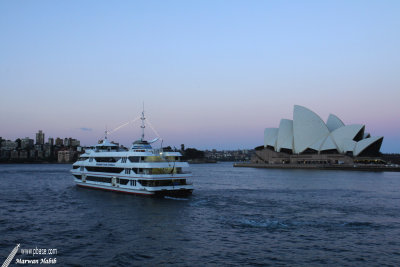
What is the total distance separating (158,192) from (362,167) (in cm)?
7874

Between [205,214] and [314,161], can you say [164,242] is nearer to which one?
[205,214]

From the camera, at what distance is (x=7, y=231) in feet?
71.4

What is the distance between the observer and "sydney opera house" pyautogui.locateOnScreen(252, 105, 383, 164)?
104 m

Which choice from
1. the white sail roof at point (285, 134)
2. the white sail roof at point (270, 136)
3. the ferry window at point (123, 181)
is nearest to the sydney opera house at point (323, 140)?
the white sail roof at point (285, 134)

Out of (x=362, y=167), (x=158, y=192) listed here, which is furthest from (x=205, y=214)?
(x=362, y=167)

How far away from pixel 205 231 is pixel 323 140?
3728 inches

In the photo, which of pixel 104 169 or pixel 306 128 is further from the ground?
pixel 306 128

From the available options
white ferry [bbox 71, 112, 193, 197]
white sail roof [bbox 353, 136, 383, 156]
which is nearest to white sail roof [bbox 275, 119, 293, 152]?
white sail roof [bbox 353, 136, 383, 156]

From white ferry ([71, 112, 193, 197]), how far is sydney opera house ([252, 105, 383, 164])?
262 feet

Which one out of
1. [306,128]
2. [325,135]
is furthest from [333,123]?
[306,128]

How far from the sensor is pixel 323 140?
10862 centimetres

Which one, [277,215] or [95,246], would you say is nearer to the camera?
[95,246]

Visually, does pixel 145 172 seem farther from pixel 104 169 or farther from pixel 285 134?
pixel 285 134

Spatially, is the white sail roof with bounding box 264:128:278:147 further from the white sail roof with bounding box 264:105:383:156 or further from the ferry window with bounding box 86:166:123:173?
the ferry window with bounding box 86:166:123:173
